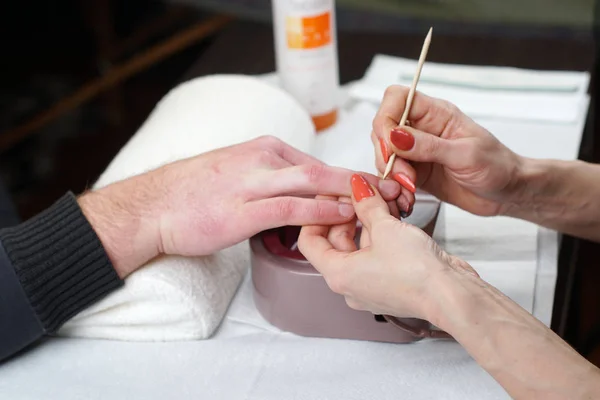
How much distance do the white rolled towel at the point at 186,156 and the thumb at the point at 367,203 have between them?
20 centimetres

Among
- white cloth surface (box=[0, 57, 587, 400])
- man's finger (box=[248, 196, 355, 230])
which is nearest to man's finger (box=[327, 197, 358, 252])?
man's finger (box=[248, 196, 355, 230])

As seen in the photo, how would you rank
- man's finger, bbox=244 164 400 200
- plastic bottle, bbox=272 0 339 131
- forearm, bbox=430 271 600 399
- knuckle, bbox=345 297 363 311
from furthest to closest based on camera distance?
1. plastic bottle, bbox=272 0 339 131
2. man's finger, bbox=244 164 400 200
3. knuckle, bbox=345 297 363 311
4. forearm, bbox=430 271 600 399

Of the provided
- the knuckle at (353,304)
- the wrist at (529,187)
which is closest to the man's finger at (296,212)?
the knuckle at (353,304)

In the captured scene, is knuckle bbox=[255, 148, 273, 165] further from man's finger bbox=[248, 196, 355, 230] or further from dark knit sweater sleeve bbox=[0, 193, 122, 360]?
dark knit sweater sleeve bbox=[0, 193, 122, 360]

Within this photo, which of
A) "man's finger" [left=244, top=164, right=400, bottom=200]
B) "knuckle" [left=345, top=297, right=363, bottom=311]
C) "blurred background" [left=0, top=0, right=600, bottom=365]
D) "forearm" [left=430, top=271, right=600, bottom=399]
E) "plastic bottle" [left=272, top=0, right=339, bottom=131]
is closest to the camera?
"forearm" [left=430, top=271, right=600, bottom=399]

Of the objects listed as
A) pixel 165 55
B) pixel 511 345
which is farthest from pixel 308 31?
pixel 165 55

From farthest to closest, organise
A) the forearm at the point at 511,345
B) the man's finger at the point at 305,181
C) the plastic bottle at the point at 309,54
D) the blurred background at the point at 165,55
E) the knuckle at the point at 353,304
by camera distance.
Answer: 1. the blurred background at the point at 165,55
2. the plastic bottle at the point at 309,54
3. the man's finger at the point at 305,181
4. the knuckle at the point at 353,304
5. the forearm at the point at 511,345

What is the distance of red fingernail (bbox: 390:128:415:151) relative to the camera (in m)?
0.85

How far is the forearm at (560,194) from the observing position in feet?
3.12

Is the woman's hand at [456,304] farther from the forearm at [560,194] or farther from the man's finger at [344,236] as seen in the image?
the forearm at [560,194]

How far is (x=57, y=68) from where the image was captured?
2.69m

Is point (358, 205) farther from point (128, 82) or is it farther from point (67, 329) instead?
point (128, 82)

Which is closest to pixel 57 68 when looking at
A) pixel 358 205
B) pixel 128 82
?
pixel 128 82

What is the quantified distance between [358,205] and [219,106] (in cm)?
39
